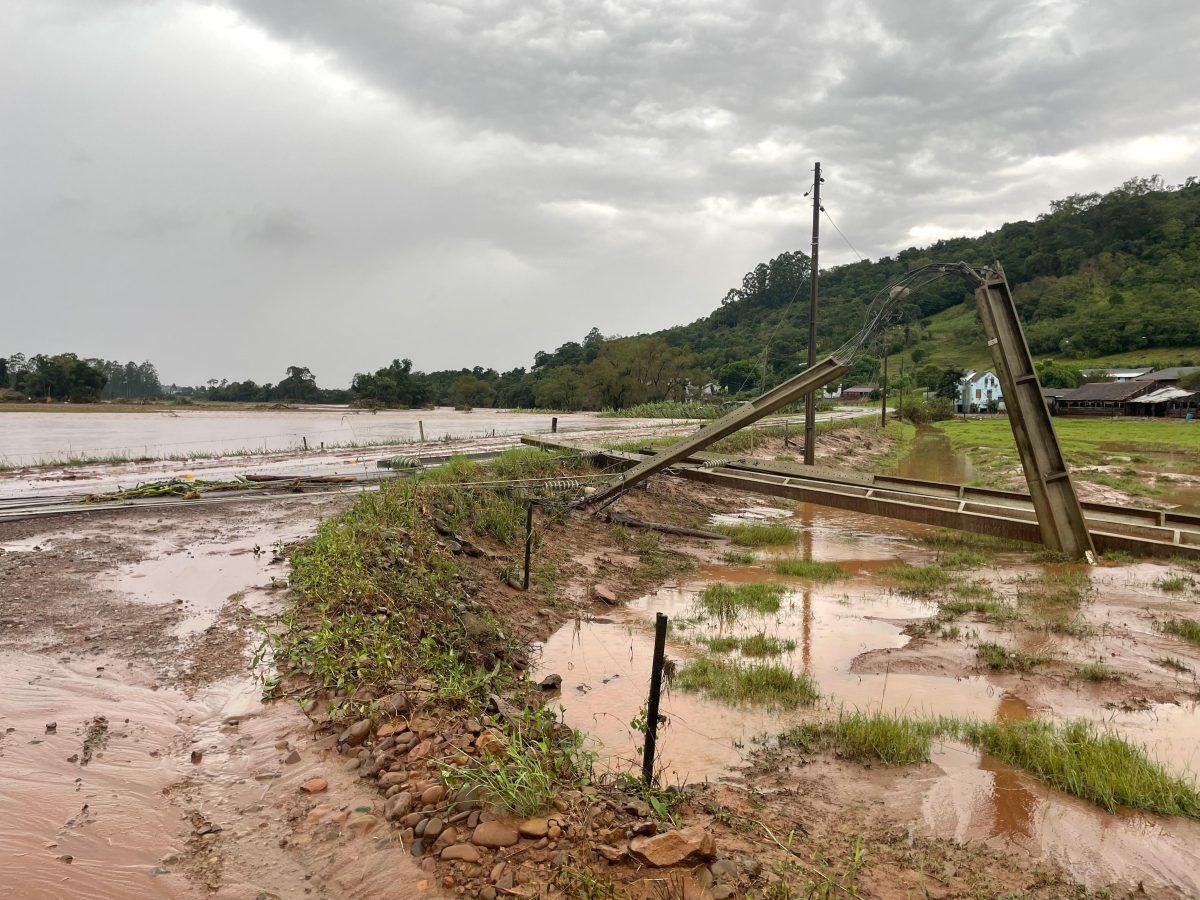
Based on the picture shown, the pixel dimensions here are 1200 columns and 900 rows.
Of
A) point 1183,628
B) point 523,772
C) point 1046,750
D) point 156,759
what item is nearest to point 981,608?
point 1183,628

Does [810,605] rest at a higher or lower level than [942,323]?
lower

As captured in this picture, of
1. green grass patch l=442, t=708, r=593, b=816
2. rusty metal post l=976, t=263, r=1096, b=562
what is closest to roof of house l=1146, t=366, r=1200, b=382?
rusty metal post l=976, t=263, r=1096, b=562

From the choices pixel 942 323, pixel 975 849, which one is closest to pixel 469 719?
pixel 975 849

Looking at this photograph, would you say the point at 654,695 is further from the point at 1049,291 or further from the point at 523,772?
the point at 1049,291

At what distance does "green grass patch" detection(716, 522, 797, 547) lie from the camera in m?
14.0

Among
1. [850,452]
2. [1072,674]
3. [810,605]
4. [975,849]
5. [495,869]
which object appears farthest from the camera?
[850,452]

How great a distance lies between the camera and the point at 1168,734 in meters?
5.51

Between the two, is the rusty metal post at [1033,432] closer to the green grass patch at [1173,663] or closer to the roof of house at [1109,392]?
the green grass patch at [1173,663]

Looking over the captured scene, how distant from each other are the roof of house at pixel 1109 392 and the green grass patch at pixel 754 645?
62.7 metres

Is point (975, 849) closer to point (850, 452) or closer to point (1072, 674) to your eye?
point (1072, 674)

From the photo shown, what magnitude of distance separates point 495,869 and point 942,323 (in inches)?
4744

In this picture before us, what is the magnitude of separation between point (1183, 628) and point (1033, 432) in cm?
451

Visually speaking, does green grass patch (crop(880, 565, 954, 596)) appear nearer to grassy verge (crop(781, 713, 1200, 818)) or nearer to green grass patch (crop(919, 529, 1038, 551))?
green grass patch (crop(919, 529, 1038, 551))

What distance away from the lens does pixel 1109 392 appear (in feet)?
185
